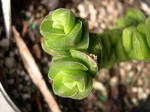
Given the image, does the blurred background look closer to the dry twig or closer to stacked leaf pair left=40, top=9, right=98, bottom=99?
the dry twig

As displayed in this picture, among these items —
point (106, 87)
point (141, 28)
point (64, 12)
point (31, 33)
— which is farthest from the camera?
point (106, 87)

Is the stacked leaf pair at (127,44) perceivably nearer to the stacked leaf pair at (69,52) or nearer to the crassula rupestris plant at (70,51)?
the crassula rupestris plant at (70,51)

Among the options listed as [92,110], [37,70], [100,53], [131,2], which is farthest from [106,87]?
[100,53]

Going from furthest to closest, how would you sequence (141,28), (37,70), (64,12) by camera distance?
1. (37,70)
2. (141,28)
3. (64,12)

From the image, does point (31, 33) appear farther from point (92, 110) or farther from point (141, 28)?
point (141, 28)

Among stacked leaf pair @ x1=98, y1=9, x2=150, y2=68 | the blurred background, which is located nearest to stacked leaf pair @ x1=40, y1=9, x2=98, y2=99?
stacked leaf pair @ x1=98, y1=9, x2=150, y2=68
